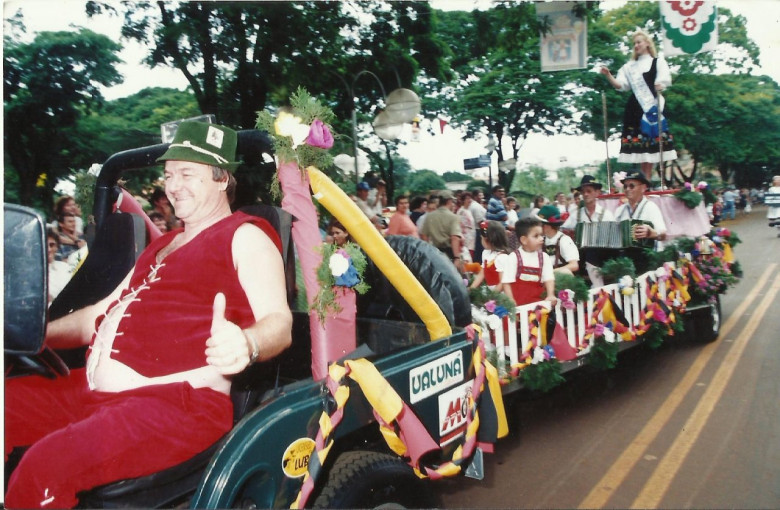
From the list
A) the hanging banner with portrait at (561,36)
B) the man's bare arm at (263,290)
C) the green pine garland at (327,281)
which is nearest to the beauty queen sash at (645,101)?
the hanging banner with portrait at (561,36)

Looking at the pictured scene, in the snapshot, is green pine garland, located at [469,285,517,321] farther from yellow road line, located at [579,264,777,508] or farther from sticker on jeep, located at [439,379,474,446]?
sticker on jeep, located at [439,379,474,446]

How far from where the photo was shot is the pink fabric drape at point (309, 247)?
2475 millimetres

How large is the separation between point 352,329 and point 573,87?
2274 mm

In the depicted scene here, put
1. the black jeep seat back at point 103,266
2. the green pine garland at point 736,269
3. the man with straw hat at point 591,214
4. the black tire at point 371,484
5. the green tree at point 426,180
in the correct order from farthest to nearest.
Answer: the green pine garland at point 736,269 → the man with straw hat at point 591,214 → the green tree at point 426,180 → the black jeep seat back at point 103,266 → the black tire at point 371,484

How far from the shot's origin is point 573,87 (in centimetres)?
392

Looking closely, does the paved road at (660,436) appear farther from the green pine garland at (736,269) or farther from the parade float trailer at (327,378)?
the parade float trailer at (327,378)

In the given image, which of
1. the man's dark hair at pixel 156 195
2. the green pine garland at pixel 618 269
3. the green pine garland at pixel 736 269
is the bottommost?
the green pine garland at pixel 736 269

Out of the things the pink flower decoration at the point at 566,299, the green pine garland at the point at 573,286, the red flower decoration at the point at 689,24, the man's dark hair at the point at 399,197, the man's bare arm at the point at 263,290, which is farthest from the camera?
the man's dark hair at the point at 399,197

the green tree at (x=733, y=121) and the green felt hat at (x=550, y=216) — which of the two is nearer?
the green tree at (x=733, y=121)

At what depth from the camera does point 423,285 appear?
3.01 m

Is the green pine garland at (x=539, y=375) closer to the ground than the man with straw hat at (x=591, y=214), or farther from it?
closer to the ground

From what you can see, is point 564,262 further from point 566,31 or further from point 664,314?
point 566,31

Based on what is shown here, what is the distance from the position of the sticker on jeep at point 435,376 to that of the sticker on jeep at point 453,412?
1.9 inches

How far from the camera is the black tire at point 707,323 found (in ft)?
21.3
